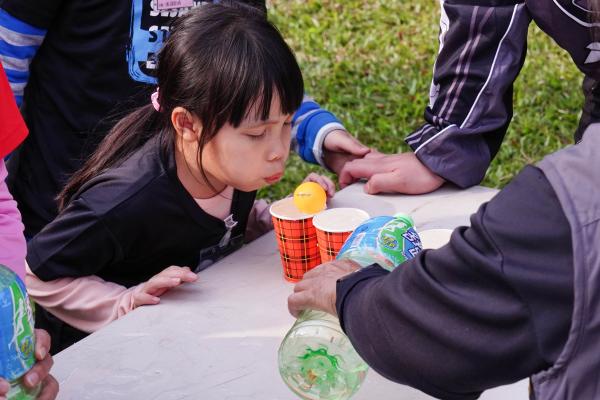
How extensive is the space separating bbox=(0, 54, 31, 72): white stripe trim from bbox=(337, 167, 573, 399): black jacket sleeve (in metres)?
1.54

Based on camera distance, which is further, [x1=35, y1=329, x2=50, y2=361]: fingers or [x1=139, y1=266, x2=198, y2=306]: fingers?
[x1=139, y1=266, x2=198, y2=306]: fingers

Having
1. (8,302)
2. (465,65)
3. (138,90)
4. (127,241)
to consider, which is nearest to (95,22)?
(138,90)

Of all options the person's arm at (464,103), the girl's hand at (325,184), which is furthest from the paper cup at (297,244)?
the person's arm at (464,103)

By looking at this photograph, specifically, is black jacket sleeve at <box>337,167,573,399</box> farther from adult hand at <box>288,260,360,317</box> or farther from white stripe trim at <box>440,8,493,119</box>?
white stripe trim at <box>440,8,493,119</box>

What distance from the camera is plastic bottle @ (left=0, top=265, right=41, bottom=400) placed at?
124 cm

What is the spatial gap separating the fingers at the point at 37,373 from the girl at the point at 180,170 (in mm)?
492

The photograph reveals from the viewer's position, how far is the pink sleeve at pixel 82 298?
2.01m

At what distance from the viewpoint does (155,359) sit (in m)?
1.68

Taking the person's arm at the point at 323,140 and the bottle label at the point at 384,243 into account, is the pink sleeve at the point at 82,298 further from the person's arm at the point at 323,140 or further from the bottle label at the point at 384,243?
the person's arm at the point at 323,140

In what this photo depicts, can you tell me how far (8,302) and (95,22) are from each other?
133 cm

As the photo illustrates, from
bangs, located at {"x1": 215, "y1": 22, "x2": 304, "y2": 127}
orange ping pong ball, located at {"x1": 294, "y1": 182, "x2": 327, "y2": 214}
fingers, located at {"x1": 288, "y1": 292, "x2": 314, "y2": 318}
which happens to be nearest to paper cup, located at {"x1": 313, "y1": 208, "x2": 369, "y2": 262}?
orange ping pong ball, located at {"x1": 294, "y1": 182, "x2": 327, "y2": 214}

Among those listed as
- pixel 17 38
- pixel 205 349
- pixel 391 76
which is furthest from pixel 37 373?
pixel 391 76

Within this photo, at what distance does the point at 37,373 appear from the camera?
136 cm

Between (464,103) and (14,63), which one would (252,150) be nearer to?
(464,103)
